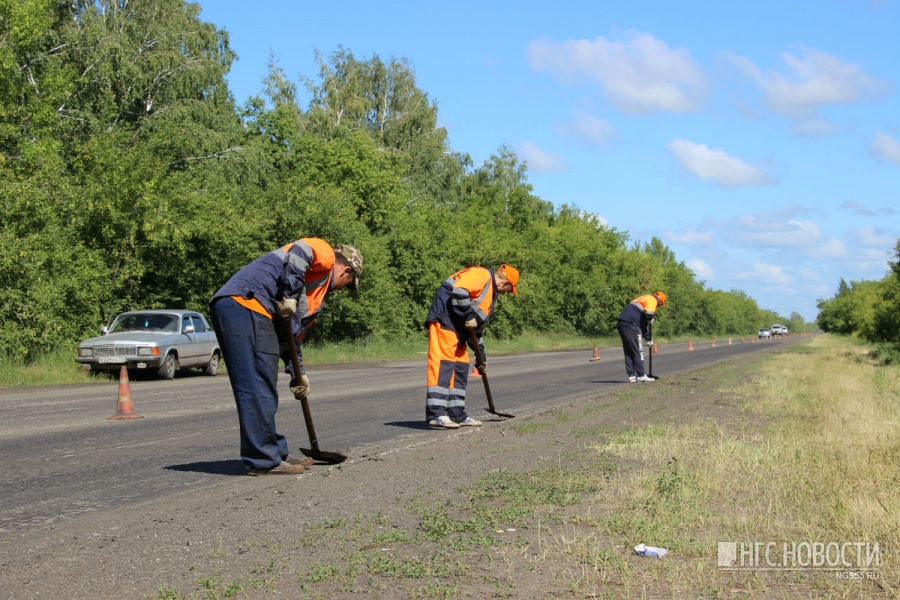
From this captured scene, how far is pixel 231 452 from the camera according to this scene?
30.2ft

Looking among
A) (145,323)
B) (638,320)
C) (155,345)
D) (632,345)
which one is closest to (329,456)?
(638,320)

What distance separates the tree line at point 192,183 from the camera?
24938 mm

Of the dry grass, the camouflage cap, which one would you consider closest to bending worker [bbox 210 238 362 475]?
the camouflage cap

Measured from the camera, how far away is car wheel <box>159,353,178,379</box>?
849 inches

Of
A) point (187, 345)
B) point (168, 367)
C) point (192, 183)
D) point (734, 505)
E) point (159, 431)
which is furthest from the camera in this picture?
point (192, 183)

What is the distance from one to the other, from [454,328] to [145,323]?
1364cm

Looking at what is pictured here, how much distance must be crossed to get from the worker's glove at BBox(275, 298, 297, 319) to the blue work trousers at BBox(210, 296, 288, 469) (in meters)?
0.12

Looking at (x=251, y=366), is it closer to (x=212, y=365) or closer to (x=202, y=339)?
(x=202, y=339)

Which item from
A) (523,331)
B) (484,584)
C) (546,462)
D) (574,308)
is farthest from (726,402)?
(574,308)

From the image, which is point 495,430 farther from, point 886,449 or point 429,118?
point 429,118

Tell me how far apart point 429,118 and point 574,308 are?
22.8 metres

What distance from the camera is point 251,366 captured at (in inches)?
290

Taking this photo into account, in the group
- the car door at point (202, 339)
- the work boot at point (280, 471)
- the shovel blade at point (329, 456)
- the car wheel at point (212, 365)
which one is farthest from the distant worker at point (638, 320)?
the work boot at point (280, 471)

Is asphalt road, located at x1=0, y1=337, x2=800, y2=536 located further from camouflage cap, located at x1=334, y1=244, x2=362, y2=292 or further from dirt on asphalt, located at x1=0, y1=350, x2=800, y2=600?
camouflage cap, located at x1=334, y1=244, x2=362, y2=292
